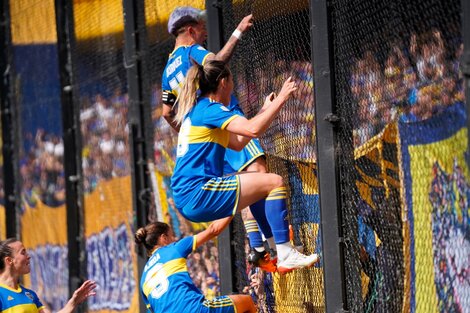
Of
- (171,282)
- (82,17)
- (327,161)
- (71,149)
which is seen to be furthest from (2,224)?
(327,161)

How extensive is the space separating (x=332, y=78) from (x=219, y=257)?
2140mm

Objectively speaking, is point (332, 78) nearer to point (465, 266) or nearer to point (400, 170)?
point (400, 170)

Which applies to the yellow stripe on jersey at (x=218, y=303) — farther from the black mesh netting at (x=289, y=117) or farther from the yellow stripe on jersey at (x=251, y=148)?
the yellow stripe on jersey at (x=251, y=148)

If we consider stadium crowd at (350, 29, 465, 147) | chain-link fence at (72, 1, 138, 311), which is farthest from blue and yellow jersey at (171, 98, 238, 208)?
chain-link fence at (72, 1, 138, 311)

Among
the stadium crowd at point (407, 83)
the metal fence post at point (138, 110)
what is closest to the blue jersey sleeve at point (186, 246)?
the stadium crowd at point (407, 83)

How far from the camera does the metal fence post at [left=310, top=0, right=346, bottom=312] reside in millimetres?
5918

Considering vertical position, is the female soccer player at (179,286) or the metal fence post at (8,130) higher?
the metal fence post at (8,130)

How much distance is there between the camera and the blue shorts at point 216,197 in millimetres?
5922

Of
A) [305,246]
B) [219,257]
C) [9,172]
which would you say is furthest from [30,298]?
[9,172]

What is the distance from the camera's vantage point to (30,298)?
24.0ft

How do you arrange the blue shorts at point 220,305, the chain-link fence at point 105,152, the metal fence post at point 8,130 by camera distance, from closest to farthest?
1. the blue shorts at point 220,305
2. the chain-link fence at point 105,152
3. the metal fence post at point 8,130

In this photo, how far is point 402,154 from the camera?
18.6ft

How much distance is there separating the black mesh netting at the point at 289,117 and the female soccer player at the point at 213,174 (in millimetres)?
366

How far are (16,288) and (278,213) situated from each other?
236 cm
